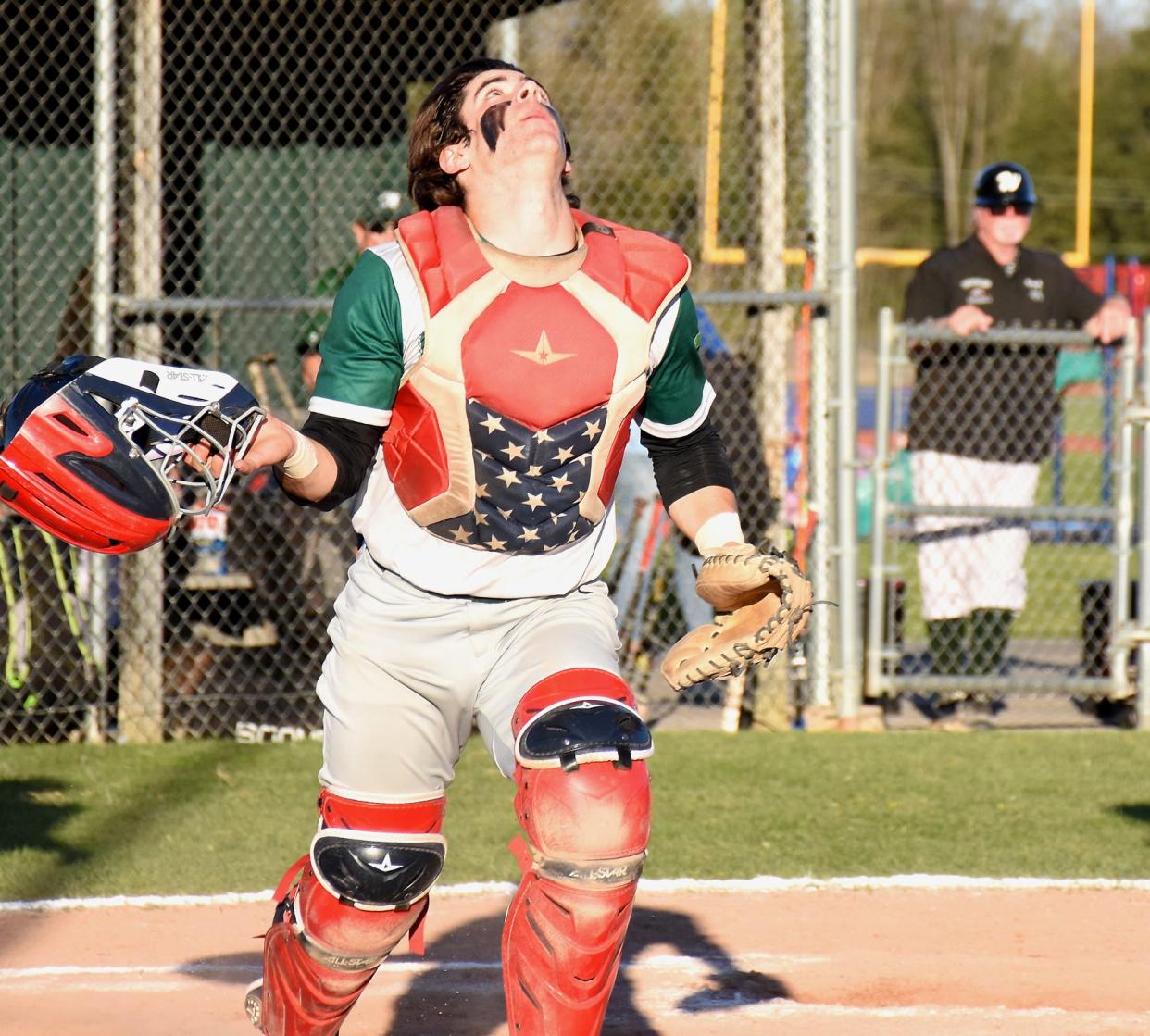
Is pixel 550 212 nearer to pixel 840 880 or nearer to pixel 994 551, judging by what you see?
pixel 840 880

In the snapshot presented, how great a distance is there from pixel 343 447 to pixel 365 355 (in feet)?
0.59

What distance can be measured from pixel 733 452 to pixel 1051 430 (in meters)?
1.48

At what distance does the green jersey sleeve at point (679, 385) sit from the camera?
336 centimetres

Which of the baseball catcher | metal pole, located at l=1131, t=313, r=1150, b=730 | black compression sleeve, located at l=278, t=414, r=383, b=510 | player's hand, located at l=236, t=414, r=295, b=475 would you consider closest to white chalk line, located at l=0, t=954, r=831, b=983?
the baseball catcher

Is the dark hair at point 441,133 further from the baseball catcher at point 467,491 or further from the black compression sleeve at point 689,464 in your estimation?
the black compression sleeve at point 689,464

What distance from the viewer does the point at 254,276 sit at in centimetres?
1146

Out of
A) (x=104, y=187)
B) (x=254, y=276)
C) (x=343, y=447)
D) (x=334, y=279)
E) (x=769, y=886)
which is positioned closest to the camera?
(x=343, y=447)

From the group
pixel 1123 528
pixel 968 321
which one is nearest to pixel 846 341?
pixel 968 321

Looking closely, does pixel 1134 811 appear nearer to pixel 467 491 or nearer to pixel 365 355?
pixel 467 491

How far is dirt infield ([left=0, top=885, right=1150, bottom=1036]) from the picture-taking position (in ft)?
12.7

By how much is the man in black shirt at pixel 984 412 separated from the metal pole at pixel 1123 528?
0.25m

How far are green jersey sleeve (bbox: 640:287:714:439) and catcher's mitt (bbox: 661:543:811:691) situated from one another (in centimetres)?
41

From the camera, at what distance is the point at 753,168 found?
7910 millimetres

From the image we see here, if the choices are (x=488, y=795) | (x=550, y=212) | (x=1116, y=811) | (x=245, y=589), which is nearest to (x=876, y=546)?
(x=1116, y=811)
